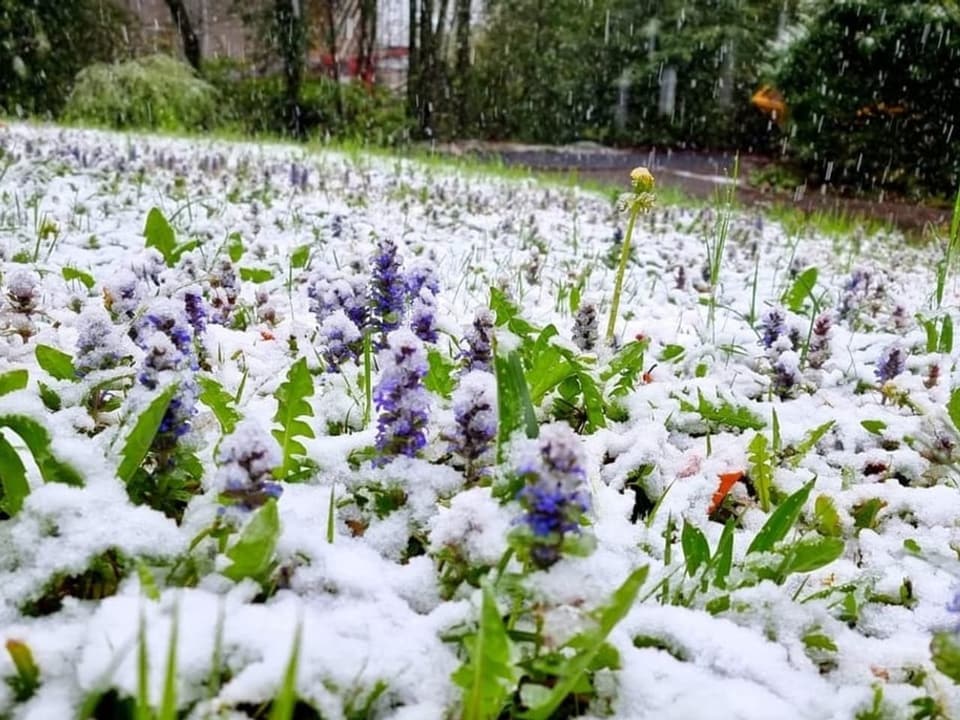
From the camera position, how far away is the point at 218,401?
53.8 inches

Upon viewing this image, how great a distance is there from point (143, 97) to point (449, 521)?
15.3 meters

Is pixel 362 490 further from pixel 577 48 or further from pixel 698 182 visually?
pixel 577 48

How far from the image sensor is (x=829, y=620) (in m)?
1.13

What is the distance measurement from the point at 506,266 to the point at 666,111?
1833cm

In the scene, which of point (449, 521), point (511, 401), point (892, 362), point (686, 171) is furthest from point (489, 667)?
point (686, 171)

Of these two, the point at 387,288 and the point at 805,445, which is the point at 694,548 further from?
the point at 387,288

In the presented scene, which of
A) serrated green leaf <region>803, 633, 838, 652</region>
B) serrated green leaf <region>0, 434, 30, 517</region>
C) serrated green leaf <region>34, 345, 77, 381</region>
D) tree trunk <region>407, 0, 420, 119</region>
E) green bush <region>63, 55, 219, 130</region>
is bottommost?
serrated green leaf <region>803, 633, 838, 652</region>

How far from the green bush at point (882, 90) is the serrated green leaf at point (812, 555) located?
12141 millimetres

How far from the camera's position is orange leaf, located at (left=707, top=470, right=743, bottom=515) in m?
1.53

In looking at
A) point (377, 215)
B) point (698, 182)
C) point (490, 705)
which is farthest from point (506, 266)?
point (698, 182)

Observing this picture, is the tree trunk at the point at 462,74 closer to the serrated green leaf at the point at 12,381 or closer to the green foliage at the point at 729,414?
the green foliage at the point at 729,414

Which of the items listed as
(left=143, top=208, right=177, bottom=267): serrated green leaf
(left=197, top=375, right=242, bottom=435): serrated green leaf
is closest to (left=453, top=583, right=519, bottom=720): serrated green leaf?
(left=197, top=375, right=242, bottom=435): serrated green leaf

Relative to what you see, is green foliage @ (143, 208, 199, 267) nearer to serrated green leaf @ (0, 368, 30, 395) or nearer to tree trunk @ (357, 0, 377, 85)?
serrated green leaf @ (0, 368, 30, 395)

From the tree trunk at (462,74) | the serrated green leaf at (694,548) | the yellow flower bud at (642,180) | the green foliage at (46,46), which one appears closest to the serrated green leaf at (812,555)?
the serrated green leaf at (694,548)
